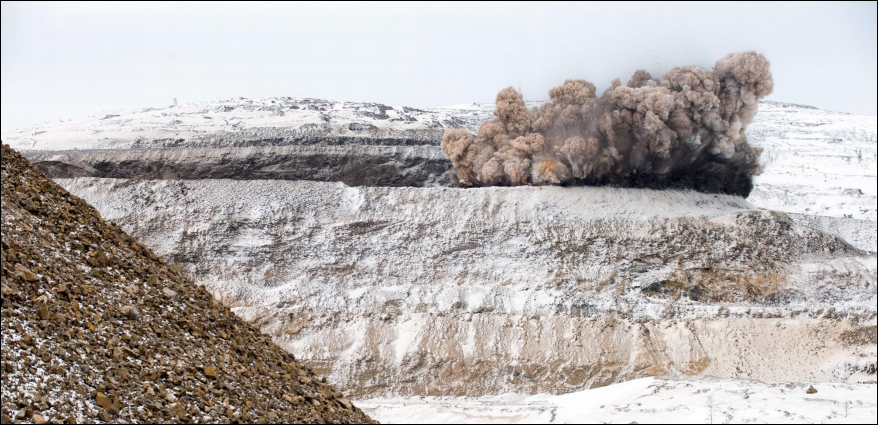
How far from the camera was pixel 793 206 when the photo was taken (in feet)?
107

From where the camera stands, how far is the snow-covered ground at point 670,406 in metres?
9.80

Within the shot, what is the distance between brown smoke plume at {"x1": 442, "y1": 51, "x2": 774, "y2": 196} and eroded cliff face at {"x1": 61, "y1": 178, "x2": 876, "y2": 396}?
0.73m

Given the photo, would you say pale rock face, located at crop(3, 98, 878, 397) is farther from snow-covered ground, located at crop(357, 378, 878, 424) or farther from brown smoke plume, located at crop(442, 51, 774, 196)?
snow-covered ground, located at crop(357, 378, 878, 424)

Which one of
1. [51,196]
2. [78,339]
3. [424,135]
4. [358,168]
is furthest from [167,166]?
[78,339]

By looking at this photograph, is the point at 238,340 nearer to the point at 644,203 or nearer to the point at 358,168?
the point at 644,203

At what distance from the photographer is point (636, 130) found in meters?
23.7

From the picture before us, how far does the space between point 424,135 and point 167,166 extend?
898 cm

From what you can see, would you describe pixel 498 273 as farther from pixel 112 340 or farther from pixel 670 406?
pixel 112 340

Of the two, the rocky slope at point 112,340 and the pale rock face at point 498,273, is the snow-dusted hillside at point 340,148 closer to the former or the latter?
the pale rock face at point 498,273

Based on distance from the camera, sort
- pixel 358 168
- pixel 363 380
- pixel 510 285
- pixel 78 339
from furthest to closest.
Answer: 1. pixel 358 168
2. pixel 510 285
3. pixel 363 380
4. pixel 78 339

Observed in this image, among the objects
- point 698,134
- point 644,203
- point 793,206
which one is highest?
point 698,134

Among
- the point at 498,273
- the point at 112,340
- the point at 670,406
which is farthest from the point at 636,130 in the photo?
the point at 112,340

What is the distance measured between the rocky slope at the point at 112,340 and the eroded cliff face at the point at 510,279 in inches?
272

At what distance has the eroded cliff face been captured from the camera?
55.5ft
